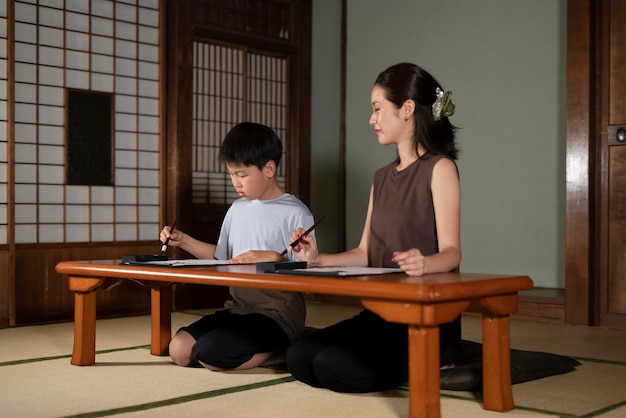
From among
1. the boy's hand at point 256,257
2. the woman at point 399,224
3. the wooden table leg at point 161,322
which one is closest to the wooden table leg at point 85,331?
the wooden table leg at point 161,322

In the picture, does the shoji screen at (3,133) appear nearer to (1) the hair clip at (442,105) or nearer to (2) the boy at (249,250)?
(2) the boy at (249,250)

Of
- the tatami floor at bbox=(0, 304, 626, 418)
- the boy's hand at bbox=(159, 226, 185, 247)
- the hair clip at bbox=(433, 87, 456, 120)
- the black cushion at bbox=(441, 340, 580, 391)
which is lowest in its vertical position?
the tatami floor at bbox=(0, 304, 626, 418)

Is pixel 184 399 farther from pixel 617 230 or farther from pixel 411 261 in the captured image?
pixel 617 230

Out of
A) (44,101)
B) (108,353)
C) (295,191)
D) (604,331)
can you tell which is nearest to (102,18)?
(44,101)

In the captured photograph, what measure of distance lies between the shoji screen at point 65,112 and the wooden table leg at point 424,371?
3.07m

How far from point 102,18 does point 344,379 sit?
3.11 metres

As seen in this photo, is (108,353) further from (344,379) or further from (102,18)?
(102,18)

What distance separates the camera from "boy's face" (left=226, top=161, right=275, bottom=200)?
3.11 meters

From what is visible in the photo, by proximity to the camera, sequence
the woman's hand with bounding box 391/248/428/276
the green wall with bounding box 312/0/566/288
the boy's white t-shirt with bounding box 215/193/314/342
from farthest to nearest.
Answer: the green wall with bounding box 312/0/566/288 → the boy's white t-shirt with bounding box 215/193/314/342 → the woman's hand with bounding box 391/248/428/276

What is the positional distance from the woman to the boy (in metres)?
0.30

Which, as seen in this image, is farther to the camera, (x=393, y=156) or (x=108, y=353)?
(x=393, y=156)

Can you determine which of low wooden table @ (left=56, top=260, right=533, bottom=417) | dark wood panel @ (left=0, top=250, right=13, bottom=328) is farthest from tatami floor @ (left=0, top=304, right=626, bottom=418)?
dark wood panel @ (left=0, top=250, right=13, bottom=328)

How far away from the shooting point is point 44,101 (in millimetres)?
4523

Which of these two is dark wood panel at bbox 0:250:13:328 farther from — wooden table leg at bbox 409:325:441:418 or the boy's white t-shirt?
wooden table leg at bbox 409:325:441:418
